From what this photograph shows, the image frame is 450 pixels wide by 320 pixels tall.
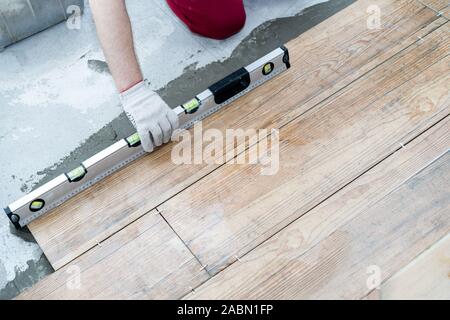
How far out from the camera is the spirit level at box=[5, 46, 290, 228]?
183cm

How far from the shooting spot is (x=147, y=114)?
1896mm

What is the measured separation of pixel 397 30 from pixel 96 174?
144 cm

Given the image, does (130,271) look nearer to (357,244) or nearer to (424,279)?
(357,244)

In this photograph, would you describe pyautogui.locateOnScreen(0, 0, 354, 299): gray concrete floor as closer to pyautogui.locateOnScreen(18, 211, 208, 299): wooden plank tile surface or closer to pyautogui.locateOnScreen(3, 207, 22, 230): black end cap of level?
pyautogui.locateOnScreen(3, 207, 22, 230): black end cap of level

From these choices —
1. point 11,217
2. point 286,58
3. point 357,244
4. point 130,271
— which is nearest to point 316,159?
point 357,244

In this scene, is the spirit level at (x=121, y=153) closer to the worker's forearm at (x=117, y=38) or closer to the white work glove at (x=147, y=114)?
the white work glove at (x=147, y=114)

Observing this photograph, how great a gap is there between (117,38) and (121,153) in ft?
1.37

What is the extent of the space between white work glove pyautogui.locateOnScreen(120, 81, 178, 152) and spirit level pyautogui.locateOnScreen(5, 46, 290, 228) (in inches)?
2.3

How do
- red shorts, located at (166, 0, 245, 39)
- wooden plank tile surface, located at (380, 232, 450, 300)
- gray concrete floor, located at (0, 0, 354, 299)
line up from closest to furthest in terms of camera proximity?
wooden plank tile surface, located at (380, 232, 450, 300) < gray concrete floor, located at (0, 0, 354, 299) < red shorts, located at (166, 0, 245, 39)

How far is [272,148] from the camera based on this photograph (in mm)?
1982

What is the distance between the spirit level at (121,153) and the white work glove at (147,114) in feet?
0.19

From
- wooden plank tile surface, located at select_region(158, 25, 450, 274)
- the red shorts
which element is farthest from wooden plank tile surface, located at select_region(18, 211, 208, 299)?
the red shorts
